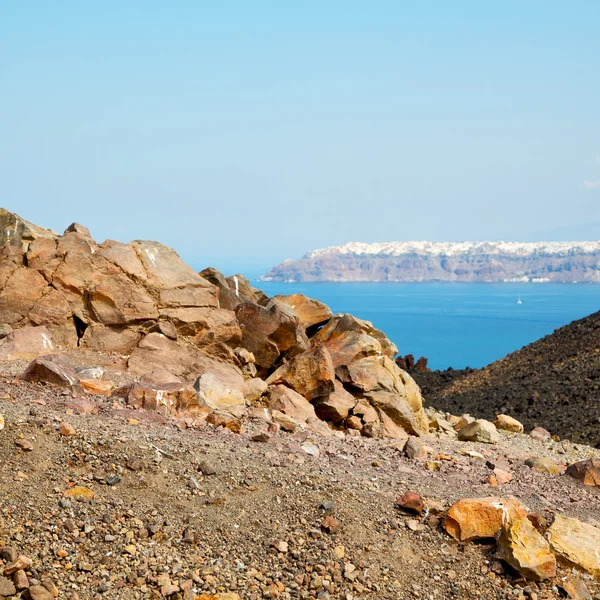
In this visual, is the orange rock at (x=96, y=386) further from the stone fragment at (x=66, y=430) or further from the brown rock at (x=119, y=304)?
the brown rock at (x=119, y=304)

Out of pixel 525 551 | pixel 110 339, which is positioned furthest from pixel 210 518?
pixel 110 339

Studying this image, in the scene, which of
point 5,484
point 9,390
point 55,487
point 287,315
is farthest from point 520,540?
point 287,315

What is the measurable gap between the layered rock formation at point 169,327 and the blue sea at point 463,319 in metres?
69.0

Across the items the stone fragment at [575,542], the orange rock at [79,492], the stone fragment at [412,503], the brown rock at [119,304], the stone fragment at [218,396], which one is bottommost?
the stone fragment at [575,542]

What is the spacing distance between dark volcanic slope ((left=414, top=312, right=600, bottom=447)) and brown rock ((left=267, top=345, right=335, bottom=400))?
9819 mm

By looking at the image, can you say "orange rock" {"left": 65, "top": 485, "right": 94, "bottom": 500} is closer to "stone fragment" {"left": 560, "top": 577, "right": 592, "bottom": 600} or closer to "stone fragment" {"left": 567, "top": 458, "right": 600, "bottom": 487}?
"stone fragment" {"left": 560, "top": 577, "right": 592, "bottom": 600}

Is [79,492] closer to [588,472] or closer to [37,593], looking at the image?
[37,593]

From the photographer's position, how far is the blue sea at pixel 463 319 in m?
96.0

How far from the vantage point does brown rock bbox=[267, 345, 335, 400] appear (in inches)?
556

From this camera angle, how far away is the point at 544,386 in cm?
2742

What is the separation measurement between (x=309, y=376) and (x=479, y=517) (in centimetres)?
656

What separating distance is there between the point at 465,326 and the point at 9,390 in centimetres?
11632

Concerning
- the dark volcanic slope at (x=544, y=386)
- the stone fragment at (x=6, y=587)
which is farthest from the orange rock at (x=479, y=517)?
the dark volcanic slope at (x=544, y=386)

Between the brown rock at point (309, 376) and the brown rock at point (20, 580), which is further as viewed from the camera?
the brown rock at point (309, 376)
